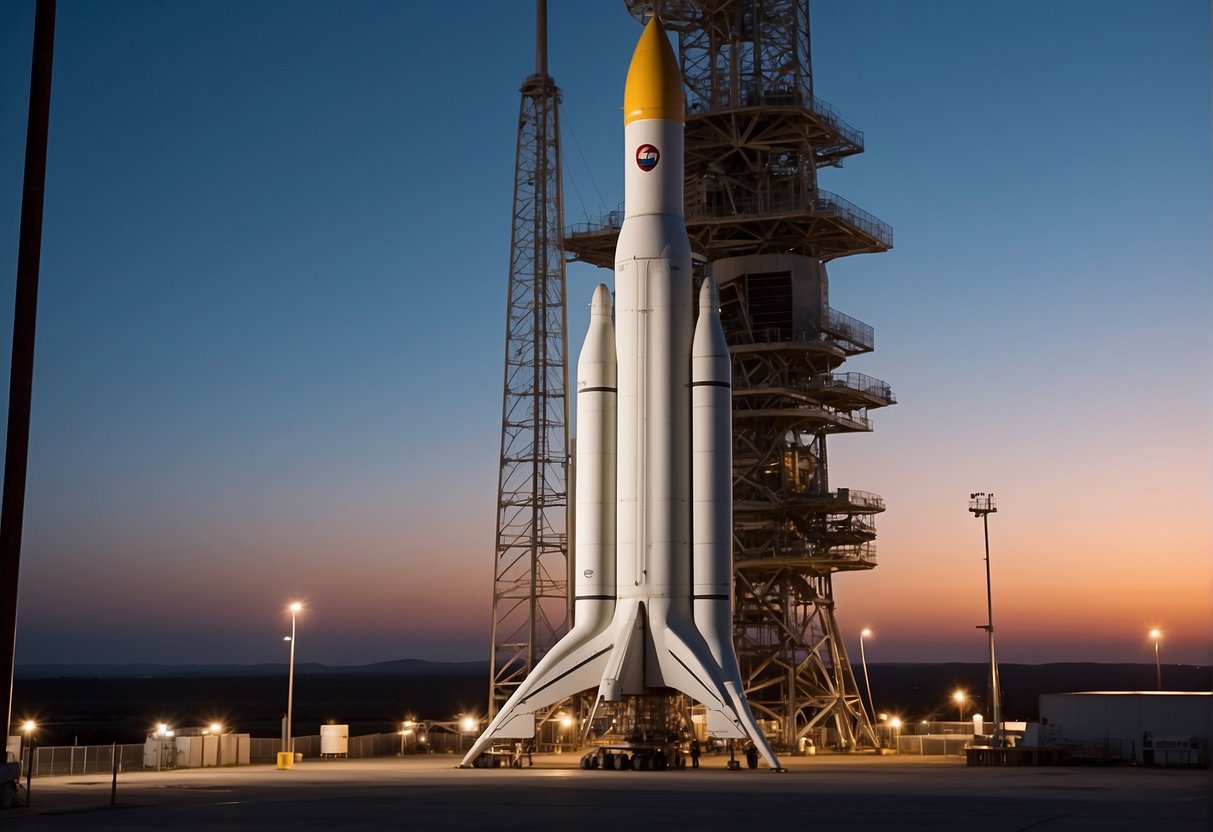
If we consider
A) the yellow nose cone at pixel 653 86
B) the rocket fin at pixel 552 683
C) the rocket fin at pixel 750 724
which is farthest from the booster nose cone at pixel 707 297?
the rocket fin at pixel 750 724

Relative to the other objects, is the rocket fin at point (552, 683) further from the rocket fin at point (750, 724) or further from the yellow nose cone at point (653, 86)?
the yellow nose cone at point (653, 86)

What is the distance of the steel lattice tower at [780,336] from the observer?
2404 inches

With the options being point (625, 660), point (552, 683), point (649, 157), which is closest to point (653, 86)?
point (649, 157)

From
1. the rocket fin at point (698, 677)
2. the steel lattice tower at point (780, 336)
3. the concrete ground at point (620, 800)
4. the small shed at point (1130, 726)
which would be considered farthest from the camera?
the steel lattice tower at point (780, 336)

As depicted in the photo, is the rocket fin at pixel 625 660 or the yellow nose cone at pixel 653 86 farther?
the yellow nose cone at pixel 653 86

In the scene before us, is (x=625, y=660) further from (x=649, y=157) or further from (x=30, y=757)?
(x=30, y=757)

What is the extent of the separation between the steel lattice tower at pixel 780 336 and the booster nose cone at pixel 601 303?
15.3 meters

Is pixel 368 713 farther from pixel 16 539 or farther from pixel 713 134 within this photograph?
pixel 16 539

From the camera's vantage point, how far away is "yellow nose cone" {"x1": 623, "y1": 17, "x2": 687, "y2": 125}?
45500 millimetres

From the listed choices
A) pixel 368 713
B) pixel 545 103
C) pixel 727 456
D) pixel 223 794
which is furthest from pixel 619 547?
pixel 368 713

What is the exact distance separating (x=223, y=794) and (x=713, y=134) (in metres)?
39.6

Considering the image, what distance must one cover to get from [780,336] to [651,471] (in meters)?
19.6

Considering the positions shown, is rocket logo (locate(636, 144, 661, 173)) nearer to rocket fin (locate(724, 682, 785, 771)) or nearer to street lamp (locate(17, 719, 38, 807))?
rocket fin (locate(724, 682, 785, 771))

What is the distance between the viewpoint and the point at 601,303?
150 ft
